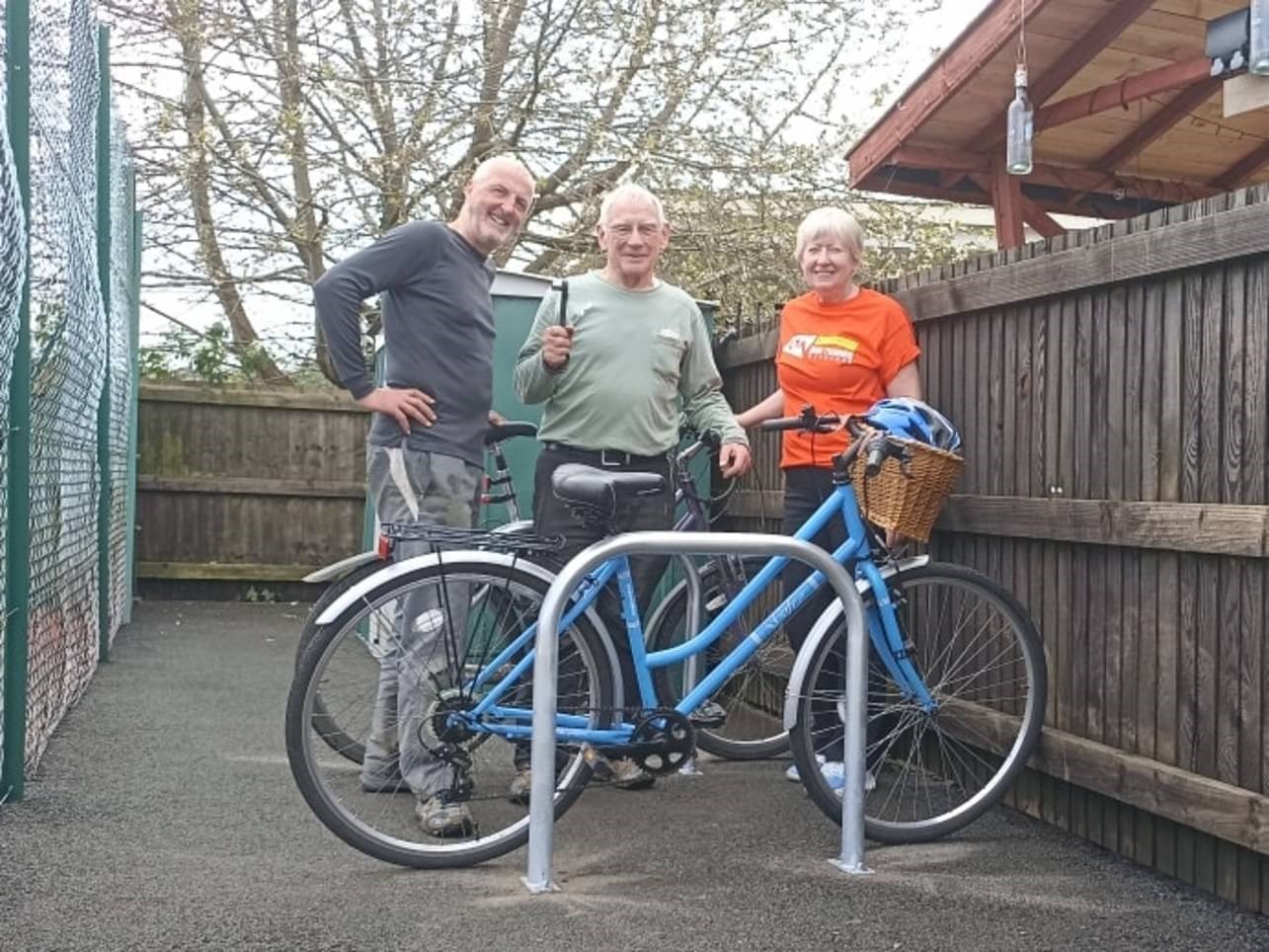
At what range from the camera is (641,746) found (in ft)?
11.5

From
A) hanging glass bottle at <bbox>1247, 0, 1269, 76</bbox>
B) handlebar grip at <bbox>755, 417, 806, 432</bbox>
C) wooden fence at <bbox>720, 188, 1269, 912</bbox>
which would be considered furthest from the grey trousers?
hanging glass bottle at <bbox>1247, 0, 1269, 76</bbox>

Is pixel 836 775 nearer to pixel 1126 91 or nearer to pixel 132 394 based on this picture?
pixel 1126 91

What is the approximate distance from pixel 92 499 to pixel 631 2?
5.06 metres

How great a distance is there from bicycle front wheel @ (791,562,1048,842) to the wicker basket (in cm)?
18

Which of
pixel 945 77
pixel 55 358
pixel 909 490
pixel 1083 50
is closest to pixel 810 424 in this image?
pixel 909 490

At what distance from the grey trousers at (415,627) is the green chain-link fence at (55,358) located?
1004mm

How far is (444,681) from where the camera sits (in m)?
3.46

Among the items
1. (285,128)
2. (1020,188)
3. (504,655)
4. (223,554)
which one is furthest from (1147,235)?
(223,554)

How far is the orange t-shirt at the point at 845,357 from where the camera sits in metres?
4.24

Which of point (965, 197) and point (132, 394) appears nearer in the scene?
point (965, 197)

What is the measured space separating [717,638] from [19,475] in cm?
199

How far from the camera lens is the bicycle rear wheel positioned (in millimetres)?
3967

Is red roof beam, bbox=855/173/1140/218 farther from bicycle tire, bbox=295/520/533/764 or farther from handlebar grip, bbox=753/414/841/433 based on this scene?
bicycle tire, bbox=295/520/533/764

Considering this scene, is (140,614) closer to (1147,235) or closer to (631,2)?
(631,2)
